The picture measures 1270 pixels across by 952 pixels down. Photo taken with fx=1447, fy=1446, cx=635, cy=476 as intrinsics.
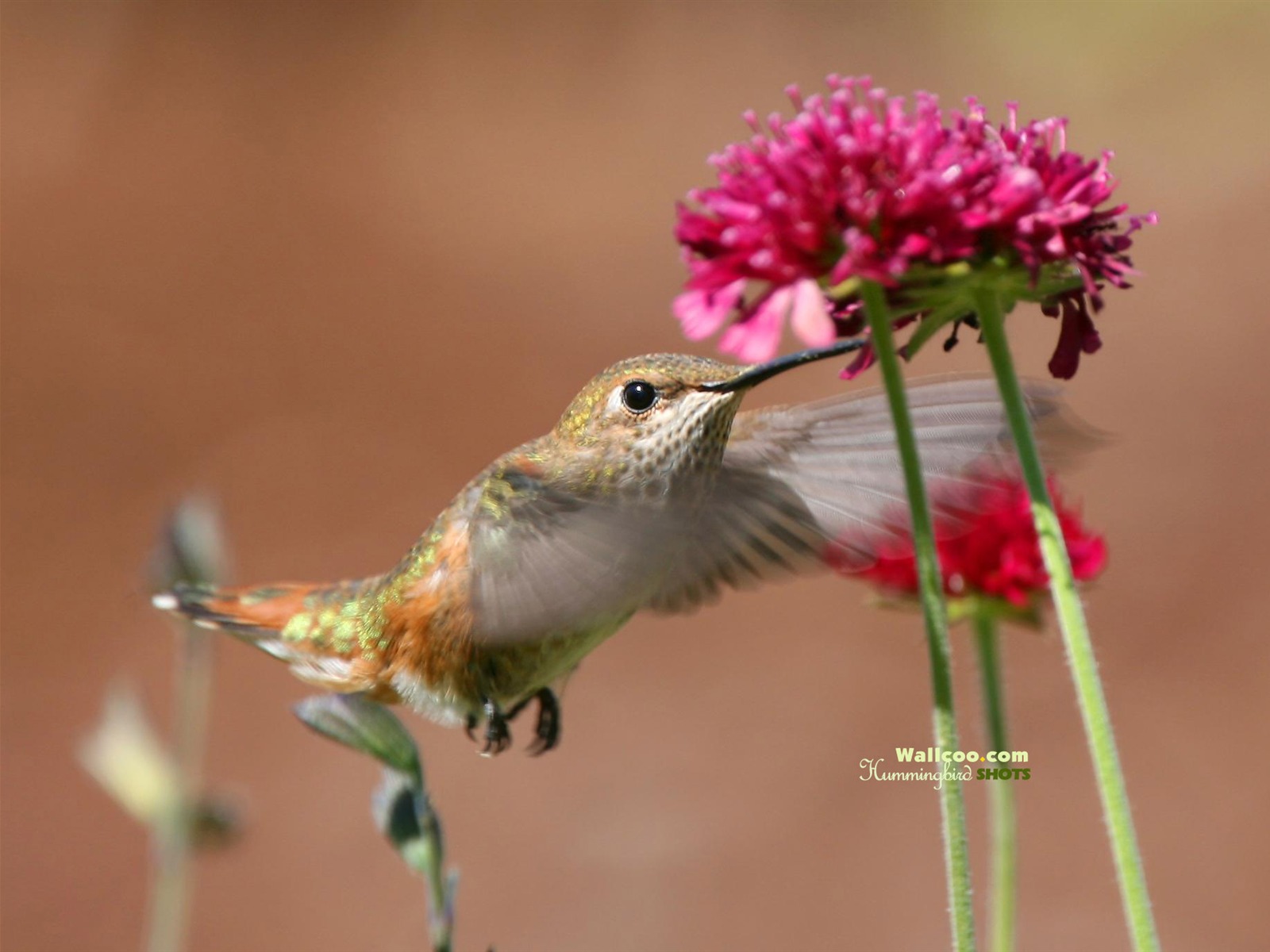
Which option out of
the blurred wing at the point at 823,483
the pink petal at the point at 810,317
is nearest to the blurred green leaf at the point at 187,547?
the blurred wing at the point at 823,483

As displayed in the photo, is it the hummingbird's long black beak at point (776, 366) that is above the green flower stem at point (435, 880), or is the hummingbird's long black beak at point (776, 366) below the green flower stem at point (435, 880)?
above

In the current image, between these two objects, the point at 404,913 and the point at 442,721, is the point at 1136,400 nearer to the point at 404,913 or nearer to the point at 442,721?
the point at 404,913

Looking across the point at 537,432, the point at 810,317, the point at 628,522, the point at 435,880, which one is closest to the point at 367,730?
the point at 435,880

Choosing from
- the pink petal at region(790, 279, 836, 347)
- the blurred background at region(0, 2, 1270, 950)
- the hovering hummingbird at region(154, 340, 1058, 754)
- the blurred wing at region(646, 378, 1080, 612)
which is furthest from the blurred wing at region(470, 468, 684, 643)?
the blurred background at region(0, 2, 1270, 950)

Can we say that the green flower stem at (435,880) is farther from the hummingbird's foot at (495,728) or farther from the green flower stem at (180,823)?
the green flower stem at (180,823)

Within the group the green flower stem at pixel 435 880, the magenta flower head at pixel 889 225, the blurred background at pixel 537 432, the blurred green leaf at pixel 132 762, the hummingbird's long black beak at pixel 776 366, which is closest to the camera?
the magenta flower head at pixel 889 225

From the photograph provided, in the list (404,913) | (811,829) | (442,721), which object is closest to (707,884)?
(811,829)

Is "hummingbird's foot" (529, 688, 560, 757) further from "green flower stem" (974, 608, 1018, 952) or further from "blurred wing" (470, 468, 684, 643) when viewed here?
"green flower stem" (974, 608, 1018, 952)
